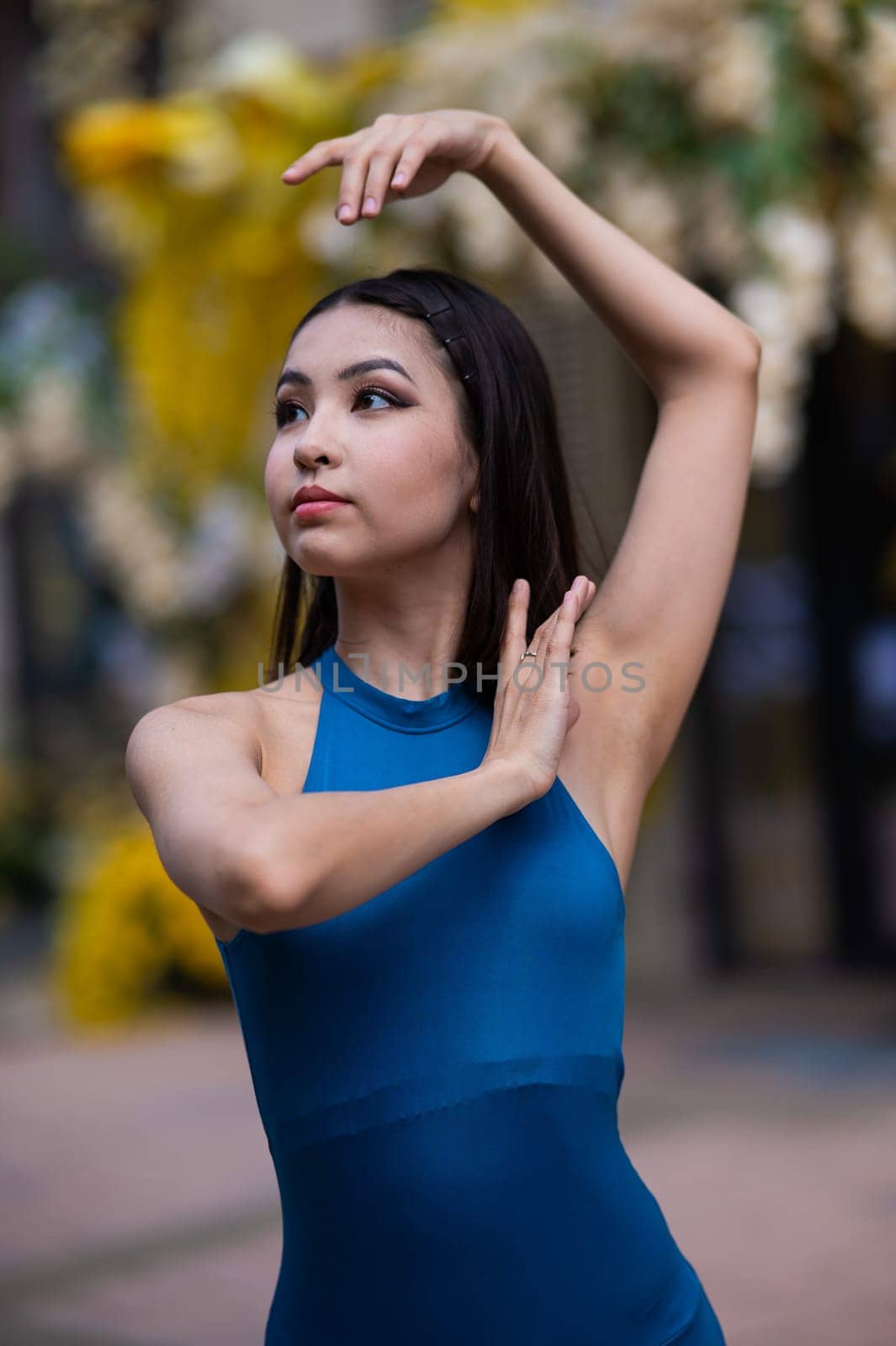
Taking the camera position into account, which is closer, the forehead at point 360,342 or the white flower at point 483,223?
the forehead at point 360,342

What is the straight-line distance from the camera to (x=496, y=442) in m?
1.70

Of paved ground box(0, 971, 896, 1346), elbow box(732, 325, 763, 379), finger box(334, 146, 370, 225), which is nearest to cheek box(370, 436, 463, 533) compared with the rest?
finger box(334, 146, 370, 225)

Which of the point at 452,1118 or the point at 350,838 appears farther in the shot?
the point at 452,1118

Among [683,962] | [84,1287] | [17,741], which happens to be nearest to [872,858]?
[683,962]

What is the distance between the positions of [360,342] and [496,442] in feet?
0.58

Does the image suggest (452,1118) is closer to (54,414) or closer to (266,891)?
(266,891)

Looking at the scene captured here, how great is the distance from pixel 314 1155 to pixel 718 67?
389 cm

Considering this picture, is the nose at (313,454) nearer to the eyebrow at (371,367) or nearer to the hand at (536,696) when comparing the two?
the eyebrow at (371,367)

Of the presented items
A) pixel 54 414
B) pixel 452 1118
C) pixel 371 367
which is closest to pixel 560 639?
pixel 371 367

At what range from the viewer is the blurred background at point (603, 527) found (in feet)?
13.8

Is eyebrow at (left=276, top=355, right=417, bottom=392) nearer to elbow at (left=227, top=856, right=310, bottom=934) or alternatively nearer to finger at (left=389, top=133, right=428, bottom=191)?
finger at (left=389, top=133, right=428, bottom=191)

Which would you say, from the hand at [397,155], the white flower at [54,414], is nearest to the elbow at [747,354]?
the hand at [397,155]

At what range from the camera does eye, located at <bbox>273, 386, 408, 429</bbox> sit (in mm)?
A: 1629

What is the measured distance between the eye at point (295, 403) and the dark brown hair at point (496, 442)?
8 centimetres
